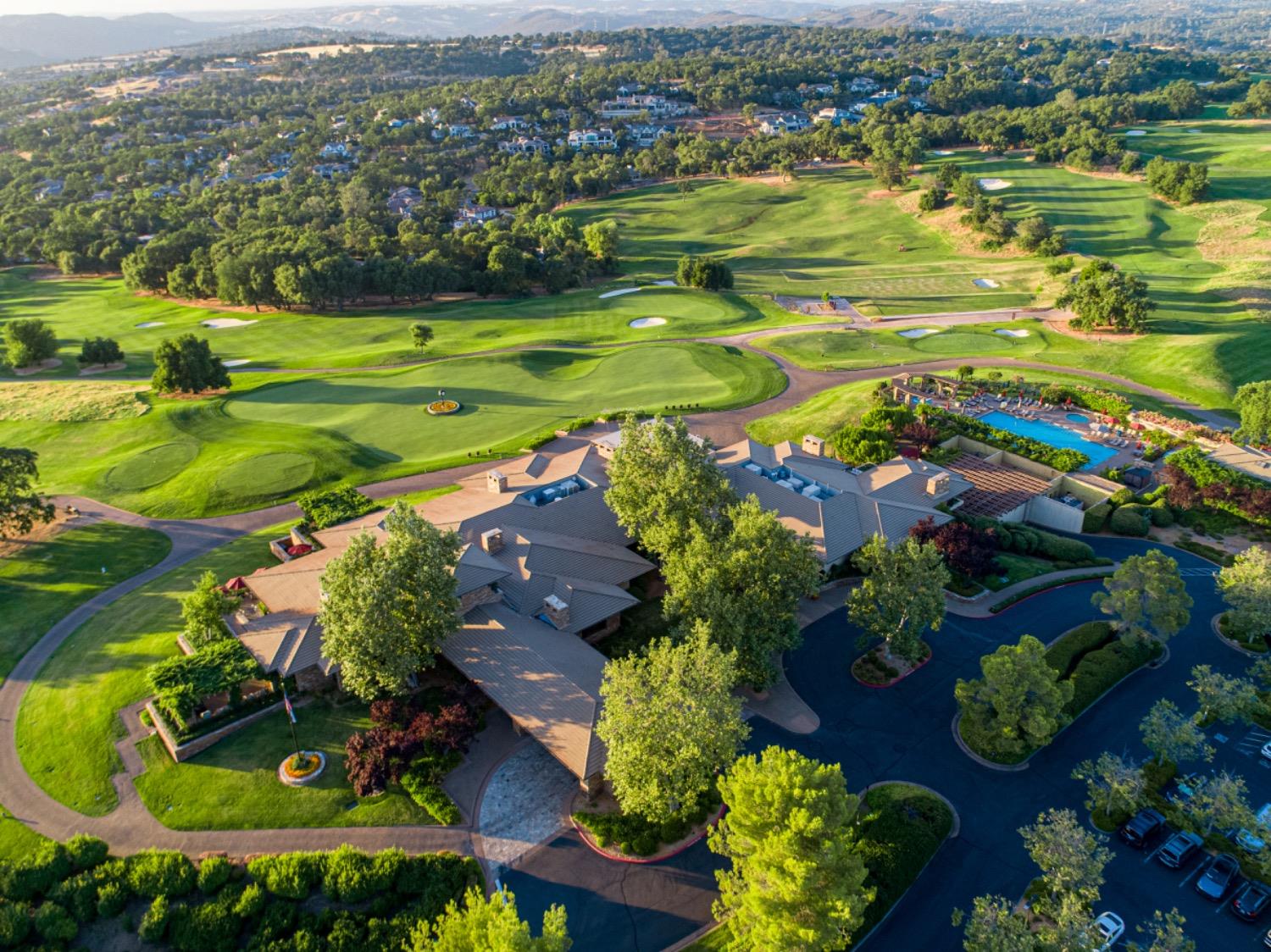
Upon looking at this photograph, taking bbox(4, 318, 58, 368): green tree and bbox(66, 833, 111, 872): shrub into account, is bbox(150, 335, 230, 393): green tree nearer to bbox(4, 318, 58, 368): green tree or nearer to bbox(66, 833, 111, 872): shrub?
bbox(4, 318, 58, 368): green tree

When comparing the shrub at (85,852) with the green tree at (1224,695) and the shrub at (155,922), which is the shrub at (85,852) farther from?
the green tree at (1224,695)

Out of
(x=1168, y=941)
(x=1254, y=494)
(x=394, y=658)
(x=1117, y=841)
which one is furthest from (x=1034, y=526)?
(x=394, y=658)

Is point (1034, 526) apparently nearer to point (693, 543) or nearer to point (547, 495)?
point (693, 543)

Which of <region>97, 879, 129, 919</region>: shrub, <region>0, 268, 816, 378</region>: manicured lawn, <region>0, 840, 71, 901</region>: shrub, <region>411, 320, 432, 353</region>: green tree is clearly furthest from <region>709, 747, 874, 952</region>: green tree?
<region>411, 320, 432, 353</region>: green tree

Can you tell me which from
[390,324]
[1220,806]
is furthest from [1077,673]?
[390,324]

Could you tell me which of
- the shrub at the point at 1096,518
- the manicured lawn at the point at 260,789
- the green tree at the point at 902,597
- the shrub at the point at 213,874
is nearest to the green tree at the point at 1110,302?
the shrub at the point at 1096,518

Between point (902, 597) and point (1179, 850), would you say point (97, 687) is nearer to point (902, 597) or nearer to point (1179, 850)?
point (902, 597)
